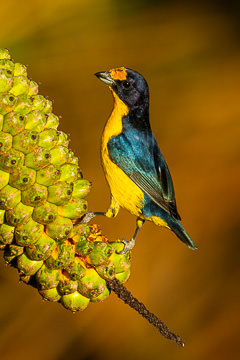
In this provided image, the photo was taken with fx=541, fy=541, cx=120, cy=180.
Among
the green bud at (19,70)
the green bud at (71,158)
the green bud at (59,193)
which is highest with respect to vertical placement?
the green bud at (19,70)

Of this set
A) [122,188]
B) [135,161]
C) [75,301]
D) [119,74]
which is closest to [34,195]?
[75,301]

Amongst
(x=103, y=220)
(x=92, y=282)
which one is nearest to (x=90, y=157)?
(x=103, y=220)

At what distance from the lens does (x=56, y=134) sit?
1.43 metres

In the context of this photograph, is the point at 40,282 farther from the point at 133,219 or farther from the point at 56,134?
the point at 133,219

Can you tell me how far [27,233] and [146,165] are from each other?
3.59 feet

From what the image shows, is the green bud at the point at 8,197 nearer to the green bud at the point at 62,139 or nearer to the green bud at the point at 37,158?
the green bud at the point at 37,158

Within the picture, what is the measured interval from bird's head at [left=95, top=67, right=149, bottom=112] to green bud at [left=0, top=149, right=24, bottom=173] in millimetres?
1134

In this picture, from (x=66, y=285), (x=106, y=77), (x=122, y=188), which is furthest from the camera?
(x=106, y=77)

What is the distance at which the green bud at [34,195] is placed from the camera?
4.49 ft

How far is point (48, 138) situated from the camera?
140 cm

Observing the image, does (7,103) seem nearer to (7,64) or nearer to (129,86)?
(7,64)

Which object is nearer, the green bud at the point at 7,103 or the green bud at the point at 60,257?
the green bud at the point at 7,103

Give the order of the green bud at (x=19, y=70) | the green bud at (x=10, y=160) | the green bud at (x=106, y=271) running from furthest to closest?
the green bud at (x=106, y=271), the green bud at (x=19, y=70), the green bud at (x=10, y=160)

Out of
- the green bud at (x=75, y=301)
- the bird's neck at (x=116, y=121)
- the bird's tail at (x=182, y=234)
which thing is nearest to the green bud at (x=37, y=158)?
the green bud at (x=75, y=301)
